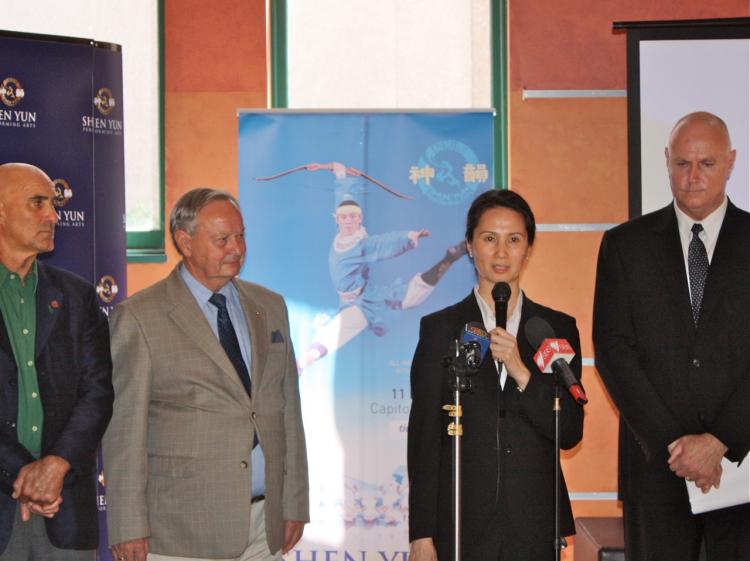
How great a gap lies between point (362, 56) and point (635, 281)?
2941 mm

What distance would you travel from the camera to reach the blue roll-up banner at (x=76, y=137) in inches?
156

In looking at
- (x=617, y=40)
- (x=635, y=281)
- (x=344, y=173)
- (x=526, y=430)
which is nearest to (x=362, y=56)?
(x=344, y=173)

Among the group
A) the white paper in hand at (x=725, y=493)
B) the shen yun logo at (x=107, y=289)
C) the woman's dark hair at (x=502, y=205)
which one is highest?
the woman's dark hair at (x=502, y=205)

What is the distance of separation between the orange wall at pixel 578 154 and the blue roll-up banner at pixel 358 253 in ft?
1.85

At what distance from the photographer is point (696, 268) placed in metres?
3.31

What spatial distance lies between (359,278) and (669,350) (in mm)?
2155

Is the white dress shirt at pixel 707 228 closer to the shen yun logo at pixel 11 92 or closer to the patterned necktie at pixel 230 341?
the patterned necktie at pixel 230 341

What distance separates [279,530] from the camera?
132 inches

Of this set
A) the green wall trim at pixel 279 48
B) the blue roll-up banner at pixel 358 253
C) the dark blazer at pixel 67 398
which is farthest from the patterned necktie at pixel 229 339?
the green wall trim at pixel 279 48

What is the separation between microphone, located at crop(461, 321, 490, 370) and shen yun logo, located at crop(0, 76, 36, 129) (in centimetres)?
220

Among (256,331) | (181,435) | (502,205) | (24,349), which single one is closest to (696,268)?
(502,205)

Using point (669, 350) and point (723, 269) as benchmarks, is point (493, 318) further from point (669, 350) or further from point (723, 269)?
point (723, 269)

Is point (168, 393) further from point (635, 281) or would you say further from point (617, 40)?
point (617, 40)

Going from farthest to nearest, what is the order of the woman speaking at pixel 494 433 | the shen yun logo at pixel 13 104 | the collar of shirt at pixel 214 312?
the shen yun logo at pixel 13 104 < the collar of shirt at pixel 214 312 < the woman speaking at pixel 494 433
